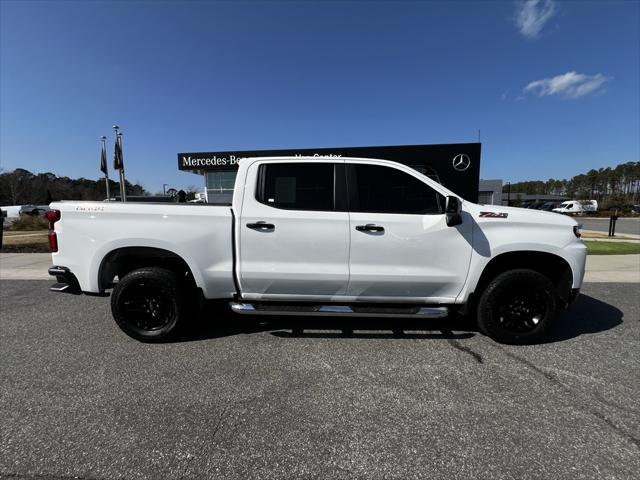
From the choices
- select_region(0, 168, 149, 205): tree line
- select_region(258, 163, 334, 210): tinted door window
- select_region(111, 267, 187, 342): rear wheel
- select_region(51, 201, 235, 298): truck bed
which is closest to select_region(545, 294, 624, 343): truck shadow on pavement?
select_region(258, 163, 334, 210): tinted door window

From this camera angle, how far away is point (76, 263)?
3.86 metres

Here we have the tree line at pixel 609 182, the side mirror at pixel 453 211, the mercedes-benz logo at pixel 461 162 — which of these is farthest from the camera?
the tree line at pixel 609 182

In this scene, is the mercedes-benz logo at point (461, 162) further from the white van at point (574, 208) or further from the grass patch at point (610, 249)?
the white van at point (574, 208)

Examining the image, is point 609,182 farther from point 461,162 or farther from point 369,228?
Answer: point 369,228

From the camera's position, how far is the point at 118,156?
24266 mm

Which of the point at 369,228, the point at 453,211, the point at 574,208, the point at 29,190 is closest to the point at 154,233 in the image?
the point at 369,228

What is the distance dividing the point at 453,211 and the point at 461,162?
1516 centimetres

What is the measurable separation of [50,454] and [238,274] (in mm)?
2024

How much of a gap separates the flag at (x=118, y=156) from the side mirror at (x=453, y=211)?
25.9 m

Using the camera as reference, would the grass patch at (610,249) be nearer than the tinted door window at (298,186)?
No

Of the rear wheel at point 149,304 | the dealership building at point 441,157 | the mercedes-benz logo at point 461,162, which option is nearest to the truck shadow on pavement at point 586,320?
the rear wheel at point 149,304

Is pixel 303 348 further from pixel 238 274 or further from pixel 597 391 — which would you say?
pixel 597 391

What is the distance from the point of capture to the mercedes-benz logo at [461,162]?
17.1 metres

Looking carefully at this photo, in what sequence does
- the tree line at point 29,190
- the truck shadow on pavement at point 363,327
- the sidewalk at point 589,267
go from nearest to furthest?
1. the truck shadow on pavement at point 363,327
2. the sidewalk at point 589,267
3. the tree line at point 29,190
